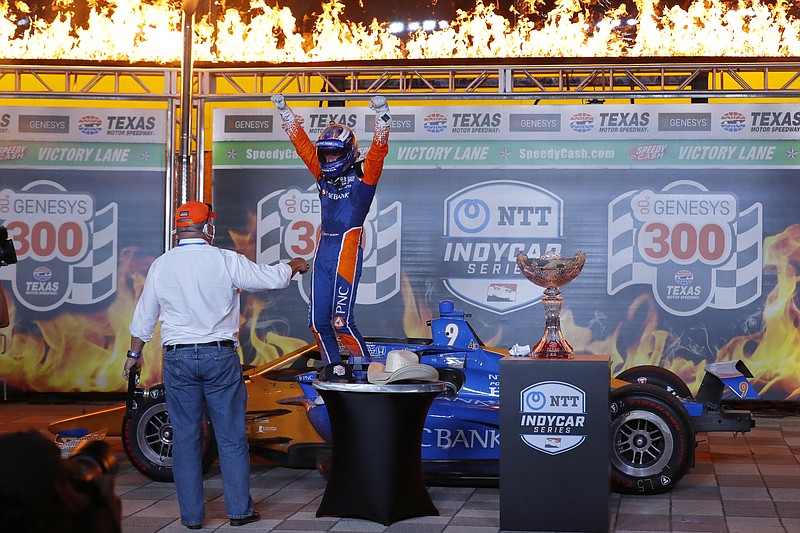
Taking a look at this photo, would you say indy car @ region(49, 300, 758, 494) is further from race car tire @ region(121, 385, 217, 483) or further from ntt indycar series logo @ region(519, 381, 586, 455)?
ntt indycar series logo @ region(519, 381, 586, 455)

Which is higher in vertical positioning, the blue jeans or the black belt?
the black belt

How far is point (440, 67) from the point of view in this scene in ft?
34.2

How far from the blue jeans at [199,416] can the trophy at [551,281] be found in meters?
1.62

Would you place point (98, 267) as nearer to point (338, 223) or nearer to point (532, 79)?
point (338, 223)

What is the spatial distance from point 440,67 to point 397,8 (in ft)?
4.06

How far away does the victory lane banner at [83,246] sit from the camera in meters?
11.0

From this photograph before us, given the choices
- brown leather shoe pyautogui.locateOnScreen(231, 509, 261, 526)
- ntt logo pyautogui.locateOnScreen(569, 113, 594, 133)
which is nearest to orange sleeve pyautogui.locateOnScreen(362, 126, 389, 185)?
brown leather shoe pyautogui.locateOnScreen(231, 509, 261, 526)

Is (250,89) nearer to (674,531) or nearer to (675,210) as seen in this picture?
(675,210)

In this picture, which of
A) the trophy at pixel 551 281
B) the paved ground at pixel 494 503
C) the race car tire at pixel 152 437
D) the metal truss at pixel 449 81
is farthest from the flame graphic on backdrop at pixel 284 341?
the trophy at pixel 551 281

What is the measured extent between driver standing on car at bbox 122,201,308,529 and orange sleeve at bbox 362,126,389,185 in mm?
1870

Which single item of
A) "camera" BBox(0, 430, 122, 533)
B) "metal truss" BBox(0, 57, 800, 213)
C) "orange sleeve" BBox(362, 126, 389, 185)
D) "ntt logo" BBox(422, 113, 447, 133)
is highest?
"metal truss" BBox(0, 57, 800, 213)

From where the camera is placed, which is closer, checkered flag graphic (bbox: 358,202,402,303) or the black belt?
the black belt

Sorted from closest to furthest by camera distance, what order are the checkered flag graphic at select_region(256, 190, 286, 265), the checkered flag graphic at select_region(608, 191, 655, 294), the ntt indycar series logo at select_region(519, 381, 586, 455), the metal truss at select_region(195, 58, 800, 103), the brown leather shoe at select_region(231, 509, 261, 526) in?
the ntt indycar series logo at select_region(519, 381, 586, 455), the brown leather shoe at select_region(231, 509, 261, 526), the metal truss at select_region(195, 58, 800, 103), the checkered flag graphic at select_region(608, 191, 655, 294), the checkered flag graphic at select_region(256, 190, 286, 265)

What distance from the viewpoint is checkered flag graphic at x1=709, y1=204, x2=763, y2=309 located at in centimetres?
1037
